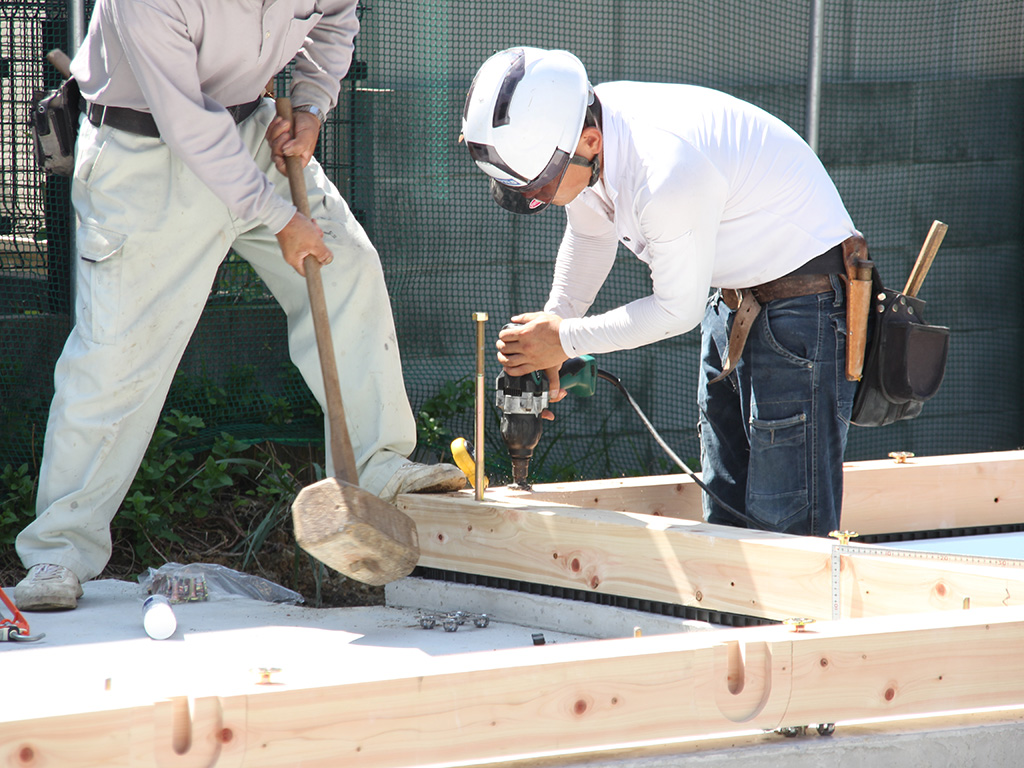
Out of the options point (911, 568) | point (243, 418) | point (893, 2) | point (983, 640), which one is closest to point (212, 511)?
point (243, 418)

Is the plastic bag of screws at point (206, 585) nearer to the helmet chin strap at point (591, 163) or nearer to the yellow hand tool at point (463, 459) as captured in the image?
the yellow hand tool at point (463, 459)

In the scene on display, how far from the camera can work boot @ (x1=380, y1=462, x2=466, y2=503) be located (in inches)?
133

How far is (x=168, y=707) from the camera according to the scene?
188cm

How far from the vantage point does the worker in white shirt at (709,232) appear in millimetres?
2678

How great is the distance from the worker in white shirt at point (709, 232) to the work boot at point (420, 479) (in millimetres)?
468


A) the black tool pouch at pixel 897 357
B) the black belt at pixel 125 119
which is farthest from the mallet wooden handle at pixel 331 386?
the black tool pouch at pixel 897 357

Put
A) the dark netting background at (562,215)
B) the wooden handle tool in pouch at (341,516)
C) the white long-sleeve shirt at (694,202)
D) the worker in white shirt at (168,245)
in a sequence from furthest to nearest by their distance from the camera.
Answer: the dark netting background at (562,215)
the worker in white shirt at (168,245)
the wooden handle tool in pouch at (341,516)
the white long-sleeve shirt at (694,202)

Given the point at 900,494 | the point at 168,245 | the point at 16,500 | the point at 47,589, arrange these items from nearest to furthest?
the point at 47,589
the point at 168,245
the point at 900,494
the point at 16,500

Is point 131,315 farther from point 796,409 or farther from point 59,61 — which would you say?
point 796,409

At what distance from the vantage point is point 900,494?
3.73m

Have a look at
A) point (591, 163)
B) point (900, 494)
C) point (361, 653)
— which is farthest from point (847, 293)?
point (361, 653)

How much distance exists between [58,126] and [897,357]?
2.40 meters

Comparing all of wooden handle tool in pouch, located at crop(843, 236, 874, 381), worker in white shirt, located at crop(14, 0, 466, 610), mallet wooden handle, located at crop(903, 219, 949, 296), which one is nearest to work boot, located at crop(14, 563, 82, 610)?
worker in white shirt, located at crop(14, 0, 466, 610)

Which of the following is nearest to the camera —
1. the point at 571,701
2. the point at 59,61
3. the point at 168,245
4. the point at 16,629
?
the point at 571,701
